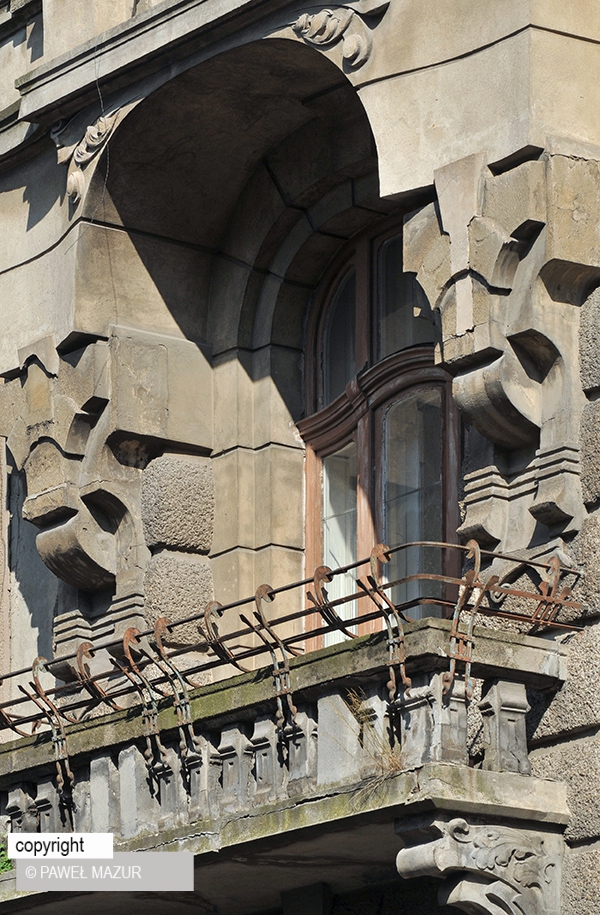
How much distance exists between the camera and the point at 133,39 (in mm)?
15195

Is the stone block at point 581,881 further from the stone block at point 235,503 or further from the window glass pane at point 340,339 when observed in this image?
the window glass pane at point 340,339

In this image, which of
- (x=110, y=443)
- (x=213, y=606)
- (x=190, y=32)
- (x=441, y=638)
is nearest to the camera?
(x=441, y=638)

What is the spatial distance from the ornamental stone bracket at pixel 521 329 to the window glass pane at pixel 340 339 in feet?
8.31

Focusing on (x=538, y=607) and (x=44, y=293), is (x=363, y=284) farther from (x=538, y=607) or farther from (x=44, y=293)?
(x=538, y=607)

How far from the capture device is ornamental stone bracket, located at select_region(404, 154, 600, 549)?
505 inches

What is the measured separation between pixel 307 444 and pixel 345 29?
121 inches

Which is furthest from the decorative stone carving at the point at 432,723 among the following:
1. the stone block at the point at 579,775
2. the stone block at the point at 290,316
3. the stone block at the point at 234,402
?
the stone block at the point at 290,316

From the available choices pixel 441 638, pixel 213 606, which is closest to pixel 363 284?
pixel 213 606

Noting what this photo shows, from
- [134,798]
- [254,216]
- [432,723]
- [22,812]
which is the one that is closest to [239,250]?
[254,216]

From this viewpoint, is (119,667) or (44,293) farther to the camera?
(44,293)

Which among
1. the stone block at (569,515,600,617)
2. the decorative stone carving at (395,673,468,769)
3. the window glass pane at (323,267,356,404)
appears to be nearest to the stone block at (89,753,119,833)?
the decorative stone carving at (395,673,468,769)

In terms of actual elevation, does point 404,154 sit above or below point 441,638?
above

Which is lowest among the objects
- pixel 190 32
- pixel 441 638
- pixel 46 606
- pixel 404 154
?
pixel 441 638

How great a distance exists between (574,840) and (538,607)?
1.21m
